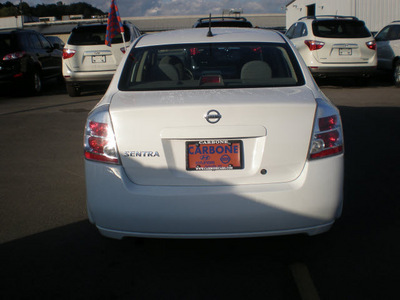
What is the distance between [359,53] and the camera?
42.9ft

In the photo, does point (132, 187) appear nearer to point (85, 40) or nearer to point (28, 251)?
point (28, 251)

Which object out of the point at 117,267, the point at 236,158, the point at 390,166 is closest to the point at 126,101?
the point at 236,158

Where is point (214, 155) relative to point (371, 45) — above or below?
above

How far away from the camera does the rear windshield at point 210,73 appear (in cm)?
389

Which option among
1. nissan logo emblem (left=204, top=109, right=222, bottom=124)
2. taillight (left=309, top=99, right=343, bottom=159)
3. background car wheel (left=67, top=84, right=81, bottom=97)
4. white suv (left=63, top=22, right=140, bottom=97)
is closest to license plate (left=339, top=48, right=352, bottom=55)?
white suv (left=63, top=22, right=140, bottom=97)

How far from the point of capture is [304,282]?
3195mm

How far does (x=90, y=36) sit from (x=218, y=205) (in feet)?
35.0

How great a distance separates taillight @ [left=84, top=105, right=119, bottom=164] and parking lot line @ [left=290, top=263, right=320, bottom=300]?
1351mm

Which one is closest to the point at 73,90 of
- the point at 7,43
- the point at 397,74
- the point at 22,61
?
the point at 22,61

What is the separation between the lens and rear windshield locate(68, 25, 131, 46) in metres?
12.7

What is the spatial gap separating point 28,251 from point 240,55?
2851 millimetres

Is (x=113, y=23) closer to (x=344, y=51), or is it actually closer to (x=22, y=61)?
(x=22, y=61)

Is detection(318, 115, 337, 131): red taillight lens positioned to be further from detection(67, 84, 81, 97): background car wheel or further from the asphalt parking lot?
detection(67, 84, 81, 97): background car wheel

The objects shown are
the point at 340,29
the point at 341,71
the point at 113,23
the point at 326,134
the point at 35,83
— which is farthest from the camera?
the point at 35,83
